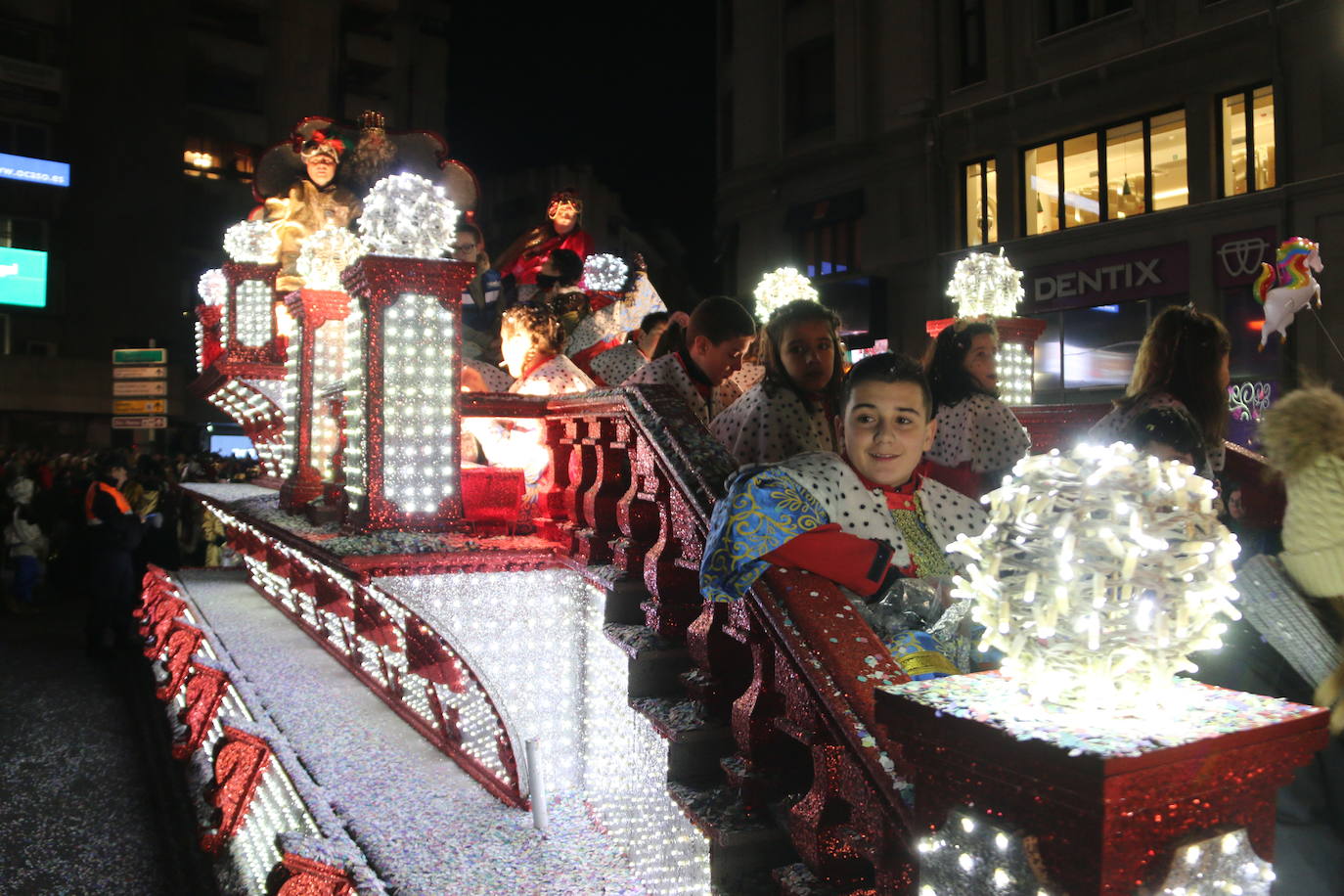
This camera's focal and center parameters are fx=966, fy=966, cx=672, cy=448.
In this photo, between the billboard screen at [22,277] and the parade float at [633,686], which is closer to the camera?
the parade float at [633,686]

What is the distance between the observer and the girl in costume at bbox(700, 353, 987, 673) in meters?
2.75

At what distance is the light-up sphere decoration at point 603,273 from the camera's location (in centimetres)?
1075

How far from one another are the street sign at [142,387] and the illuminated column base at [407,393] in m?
17.1

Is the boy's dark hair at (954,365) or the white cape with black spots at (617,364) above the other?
the white cape with black spots at (617,364)

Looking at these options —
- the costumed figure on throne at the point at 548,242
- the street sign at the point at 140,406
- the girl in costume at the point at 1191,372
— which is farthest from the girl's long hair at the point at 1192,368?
the street sign at the point at 140,406

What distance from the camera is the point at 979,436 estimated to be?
482 cm

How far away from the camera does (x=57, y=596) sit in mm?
17234

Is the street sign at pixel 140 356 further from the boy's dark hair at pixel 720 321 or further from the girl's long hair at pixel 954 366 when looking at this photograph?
the girl's long hair at pixel 954 366

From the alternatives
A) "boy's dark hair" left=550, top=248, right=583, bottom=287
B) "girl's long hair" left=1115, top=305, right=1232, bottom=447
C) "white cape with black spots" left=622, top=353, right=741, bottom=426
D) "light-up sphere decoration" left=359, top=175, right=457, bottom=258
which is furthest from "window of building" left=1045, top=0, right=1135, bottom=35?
"white cape with black spots" left=622, top=353, right=741, bottom=426

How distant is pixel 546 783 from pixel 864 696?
8.27ft

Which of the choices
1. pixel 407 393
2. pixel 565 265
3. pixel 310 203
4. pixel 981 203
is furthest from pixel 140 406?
pixel 981 203

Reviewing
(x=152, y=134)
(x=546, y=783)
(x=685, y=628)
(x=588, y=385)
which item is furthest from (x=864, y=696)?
(x=152, y=134)

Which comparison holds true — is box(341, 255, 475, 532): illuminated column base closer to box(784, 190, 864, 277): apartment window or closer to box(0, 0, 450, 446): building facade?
box(784, 190, 864, 277): apartment window

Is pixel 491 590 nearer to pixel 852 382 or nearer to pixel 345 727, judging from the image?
pixel 345 727
